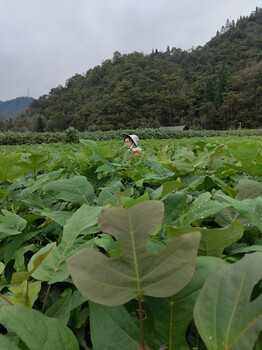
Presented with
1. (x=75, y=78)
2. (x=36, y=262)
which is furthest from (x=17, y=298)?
(x=75, y=78)

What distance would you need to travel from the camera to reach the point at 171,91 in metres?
60.8

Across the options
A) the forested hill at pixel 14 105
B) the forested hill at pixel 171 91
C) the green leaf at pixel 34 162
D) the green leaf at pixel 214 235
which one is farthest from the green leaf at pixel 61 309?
the forested hill at pixel 14 105

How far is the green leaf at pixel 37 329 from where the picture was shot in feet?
0.95

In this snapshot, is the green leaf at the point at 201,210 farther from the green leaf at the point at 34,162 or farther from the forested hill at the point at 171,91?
the forested hill at the point at 171,91

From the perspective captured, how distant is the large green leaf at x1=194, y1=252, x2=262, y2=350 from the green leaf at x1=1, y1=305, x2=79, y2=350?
0.53ft

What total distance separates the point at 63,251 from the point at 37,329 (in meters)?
0.15

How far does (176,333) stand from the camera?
308 mm

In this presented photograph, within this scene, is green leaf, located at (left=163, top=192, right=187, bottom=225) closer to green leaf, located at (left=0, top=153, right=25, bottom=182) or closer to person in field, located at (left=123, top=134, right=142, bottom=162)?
green leaf, located at (left=0, top=153, right=25, bottom=182)

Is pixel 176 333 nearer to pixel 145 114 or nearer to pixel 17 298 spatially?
pixel 17 298

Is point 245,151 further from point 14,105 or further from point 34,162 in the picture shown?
point 14,105

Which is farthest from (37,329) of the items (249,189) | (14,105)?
(14,105)

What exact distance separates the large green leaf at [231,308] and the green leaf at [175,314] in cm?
3

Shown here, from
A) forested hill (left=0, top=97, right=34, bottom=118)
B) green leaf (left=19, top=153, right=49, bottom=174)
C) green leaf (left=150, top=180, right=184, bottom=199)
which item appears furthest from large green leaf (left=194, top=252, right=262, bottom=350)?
forested hill (left=0, top=97, right=34, bottom=118)

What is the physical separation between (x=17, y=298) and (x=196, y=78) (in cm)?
6756
